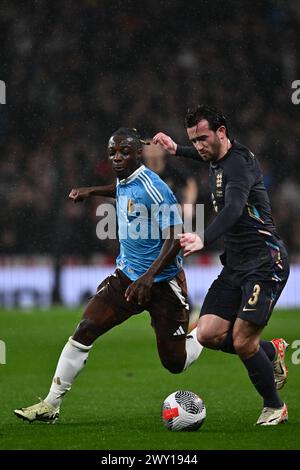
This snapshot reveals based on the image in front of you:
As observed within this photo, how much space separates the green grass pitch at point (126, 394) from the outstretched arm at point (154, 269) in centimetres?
83

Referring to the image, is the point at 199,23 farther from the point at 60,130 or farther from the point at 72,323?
the point at 72,323

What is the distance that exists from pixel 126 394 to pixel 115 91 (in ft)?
36.7

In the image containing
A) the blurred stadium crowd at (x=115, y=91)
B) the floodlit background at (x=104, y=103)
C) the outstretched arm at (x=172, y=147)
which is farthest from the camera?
the blurred stadium crowd at (x=115, y=91)

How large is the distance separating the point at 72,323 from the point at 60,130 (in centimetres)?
496

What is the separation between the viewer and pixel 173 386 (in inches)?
360

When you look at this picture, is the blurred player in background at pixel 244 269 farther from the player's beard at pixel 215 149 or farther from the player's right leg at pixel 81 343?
the player's right leg at pixel 81 343

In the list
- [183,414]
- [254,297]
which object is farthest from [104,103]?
[183,414]

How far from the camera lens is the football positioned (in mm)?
6379

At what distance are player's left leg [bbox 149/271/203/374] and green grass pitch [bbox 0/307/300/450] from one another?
0.49 meters

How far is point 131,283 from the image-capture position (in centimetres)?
693

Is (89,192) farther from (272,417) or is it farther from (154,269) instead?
(272,417)

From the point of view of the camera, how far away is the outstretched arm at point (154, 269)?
254 inches

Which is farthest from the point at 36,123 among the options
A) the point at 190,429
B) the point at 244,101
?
the point at 190,429

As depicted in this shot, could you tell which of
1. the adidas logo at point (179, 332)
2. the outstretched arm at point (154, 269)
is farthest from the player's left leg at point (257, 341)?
the adidas logo at point (179, 332)
